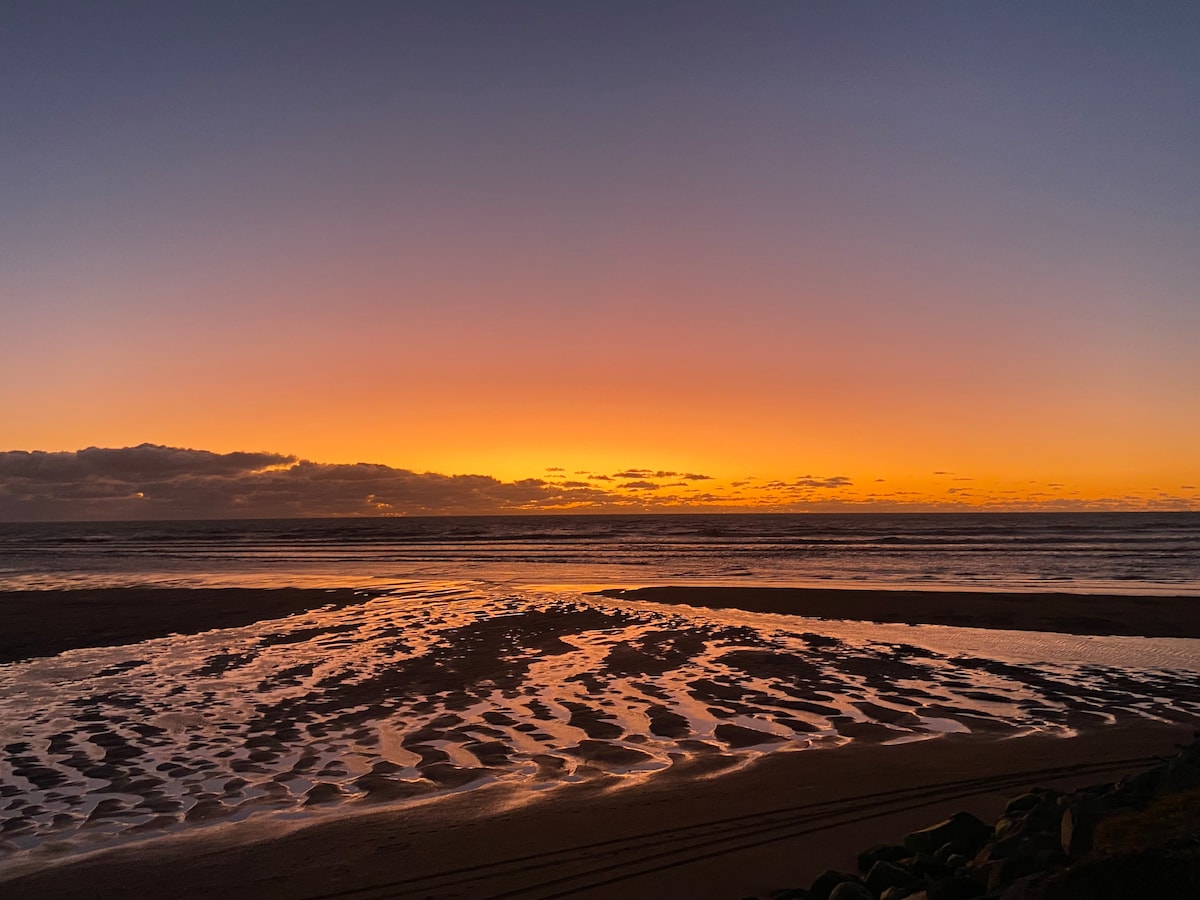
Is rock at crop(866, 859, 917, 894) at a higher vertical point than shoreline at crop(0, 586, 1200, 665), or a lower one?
higher

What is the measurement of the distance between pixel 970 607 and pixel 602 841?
21.7 metres

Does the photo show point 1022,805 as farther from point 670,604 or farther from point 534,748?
point 670,604

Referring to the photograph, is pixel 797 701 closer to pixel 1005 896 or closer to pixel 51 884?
pixel 1005 896

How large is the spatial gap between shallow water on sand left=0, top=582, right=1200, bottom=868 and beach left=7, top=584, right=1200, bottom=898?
58mm

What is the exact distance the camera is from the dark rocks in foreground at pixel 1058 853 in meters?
4.46

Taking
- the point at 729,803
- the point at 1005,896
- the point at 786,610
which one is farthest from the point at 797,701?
the point at 786,610

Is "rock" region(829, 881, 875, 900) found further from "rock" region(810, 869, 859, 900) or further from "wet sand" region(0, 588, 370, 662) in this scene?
"wet sand" region(0, 588, 370, 662)

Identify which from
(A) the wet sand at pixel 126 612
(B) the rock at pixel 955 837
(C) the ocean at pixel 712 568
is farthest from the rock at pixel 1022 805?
(C) the ocean at pixel 712 568

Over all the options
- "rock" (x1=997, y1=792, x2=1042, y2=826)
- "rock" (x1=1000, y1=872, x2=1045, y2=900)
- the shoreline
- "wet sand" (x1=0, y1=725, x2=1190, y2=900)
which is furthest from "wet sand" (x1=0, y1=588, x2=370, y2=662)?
"rock" (x1=1000, y1=872, x2=1045, y2=900)

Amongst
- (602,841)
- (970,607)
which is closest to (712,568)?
(970,607)

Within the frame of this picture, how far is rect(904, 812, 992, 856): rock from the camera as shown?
6.37m

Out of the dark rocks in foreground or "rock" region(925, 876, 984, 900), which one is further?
"rock" region(925, 876, 984, 900)

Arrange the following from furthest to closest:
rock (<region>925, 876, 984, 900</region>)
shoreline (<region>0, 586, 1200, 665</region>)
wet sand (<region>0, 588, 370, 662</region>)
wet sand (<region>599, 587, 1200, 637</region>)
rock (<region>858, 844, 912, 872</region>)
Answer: wet sand (<region>599, 587, 1200, 637</region>), shoreline (<region>0, 586, 1200, 665</region>), wet sand (<region>0, 588, 370, 662</region>), rock (<region>858, 844, 912, 872</region>), rock (<region>925, 876, 984, 900</region>)

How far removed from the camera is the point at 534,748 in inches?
406
